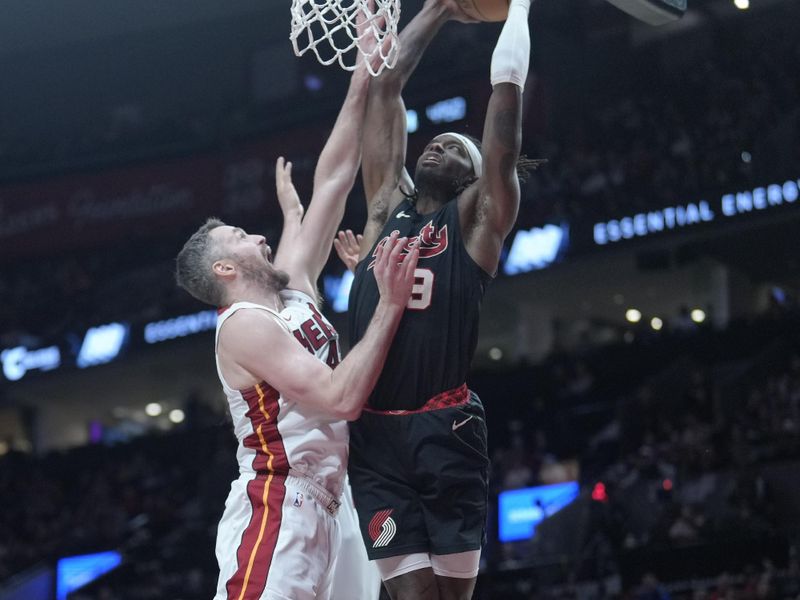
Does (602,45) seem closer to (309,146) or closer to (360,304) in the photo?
(309,146)

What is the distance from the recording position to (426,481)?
392 cm

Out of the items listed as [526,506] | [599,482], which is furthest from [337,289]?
[599,482]

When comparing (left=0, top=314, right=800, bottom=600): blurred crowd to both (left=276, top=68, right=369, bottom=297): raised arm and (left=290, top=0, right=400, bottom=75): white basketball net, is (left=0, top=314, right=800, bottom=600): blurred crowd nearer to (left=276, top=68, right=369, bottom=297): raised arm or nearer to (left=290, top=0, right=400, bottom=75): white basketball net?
(left=276, top=68, right=369, bottom=297): raised arm

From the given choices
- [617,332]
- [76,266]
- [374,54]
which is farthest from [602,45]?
[374,54]

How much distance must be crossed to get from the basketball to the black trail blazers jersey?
2.82 feet

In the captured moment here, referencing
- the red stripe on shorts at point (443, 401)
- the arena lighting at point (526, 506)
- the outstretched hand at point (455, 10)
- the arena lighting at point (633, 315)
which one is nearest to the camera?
the red stripe on shorts at point (443, 401)

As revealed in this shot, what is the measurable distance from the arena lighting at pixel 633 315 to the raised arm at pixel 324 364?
15184 millimetres

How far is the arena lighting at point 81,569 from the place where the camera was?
13.2m

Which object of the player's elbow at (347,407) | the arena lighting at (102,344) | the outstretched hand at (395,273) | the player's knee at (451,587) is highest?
the outstretched hand at (395,273)

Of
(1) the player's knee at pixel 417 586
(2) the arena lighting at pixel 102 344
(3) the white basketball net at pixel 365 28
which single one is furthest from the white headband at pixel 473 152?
(2) the arena lighting at pixel 102 344

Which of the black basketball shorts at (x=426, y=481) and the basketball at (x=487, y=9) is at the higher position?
the basketball at (x=487, y=9)

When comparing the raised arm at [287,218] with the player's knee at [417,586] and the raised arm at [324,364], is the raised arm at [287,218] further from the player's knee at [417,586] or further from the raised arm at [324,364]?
the player's knee at [417,586]

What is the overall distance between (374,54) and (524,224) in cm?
1164

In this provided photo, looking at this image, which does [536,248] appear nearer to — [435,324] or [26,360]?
[26,360]
